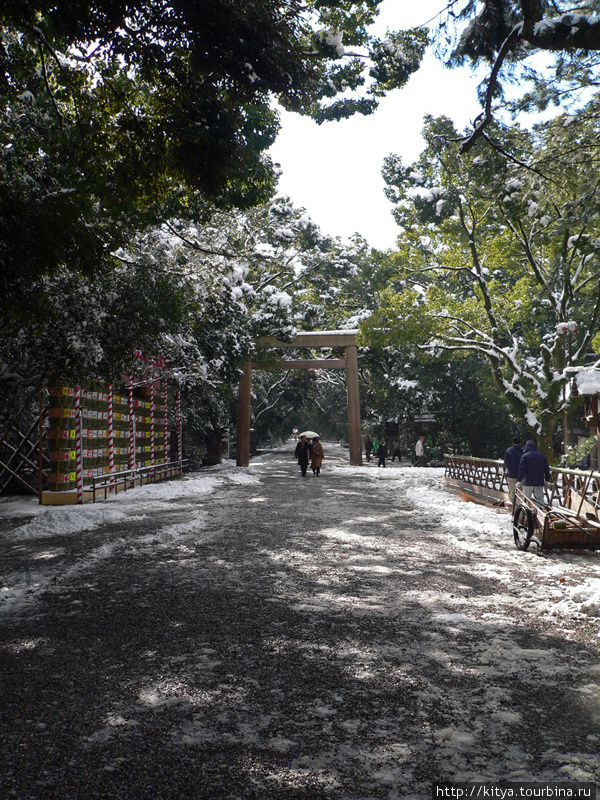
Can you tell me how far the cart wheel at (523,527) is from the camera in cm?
956

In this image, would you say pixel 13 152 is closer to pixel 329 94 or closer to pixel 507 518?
pixel 329 94

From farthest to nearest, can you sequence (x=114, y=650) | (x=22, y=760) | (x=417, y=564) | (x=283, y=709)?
(x=417, y=564), (x=114, y=650), (x=283, y=709), (x=22, y=760)

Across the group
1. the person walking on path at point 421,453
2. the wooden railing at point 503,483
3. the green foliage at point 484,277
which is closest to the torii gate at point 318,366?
the person walking on path at point 421,453

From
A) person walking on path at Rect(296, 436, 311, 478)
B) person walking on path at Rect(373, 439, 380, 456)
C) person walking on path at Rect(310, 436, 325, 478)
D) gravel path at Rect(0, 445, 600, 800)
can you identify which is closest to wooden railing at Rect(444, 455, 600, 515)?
gravel path at Rect(0, 445, 600, 800)

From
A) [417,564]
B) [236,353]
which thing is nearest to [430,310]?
[236,353]

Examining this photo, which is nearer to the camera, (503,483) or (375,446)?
(503,483)

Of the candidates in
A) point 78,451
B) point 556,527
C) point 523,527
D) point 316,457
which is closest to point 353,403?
point 316,457

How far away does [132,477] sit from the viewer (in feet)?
66.1

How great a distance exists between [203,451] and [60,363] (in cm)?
1978

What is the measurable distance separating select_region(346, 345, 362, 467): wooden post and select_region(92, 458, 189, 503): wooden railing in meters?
9.47

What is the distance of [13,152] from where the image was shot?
887 cm

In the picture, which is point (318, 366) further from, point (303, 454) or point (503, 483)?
point (503, 483)

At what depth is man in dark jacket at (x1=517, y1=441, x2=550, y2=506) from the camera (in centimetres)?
1074

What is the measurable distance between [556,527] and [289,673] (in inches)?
216
